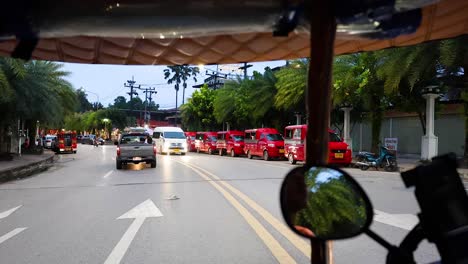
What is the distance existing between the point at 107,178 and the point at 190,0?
15.0 m

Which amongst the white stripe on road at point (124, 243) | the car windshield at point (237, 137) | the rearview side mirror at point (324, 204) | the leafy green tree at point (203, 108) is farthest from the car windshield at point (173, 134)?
the rearview side mirror at point (324, 204)

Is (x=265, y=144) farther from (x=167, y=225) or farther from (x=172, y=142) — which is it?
(x=167, y=225)

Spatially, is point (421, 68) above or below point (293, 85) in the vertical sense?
below

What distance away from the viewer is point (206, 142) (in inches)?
1657

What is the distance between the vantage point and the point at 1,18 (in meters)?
2.12

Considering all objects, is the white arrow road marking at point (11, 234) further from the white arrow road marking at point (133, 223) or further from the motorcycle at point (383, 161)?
the motorcycle at point (383, 161)

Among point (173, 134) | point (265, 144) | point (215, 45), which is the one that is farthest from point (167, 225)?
point (173, 134)

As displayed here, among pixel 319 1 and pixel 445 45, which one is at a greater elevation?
pixel 445 45

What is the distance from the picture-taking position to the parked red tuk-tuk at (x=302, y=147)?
22.3m

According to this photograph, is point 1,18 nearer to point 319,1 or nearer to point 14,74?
point 319,1

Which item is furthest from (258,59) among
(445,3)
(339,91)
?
(339,91)

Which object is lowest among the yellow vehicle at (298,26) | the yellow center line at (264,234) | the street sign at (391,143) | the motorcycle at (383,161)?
the yellow center line at (264,234)

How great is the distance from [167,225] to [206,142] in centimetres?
3441

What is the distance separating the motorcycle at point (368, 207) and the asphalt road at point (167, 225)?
1052mm
